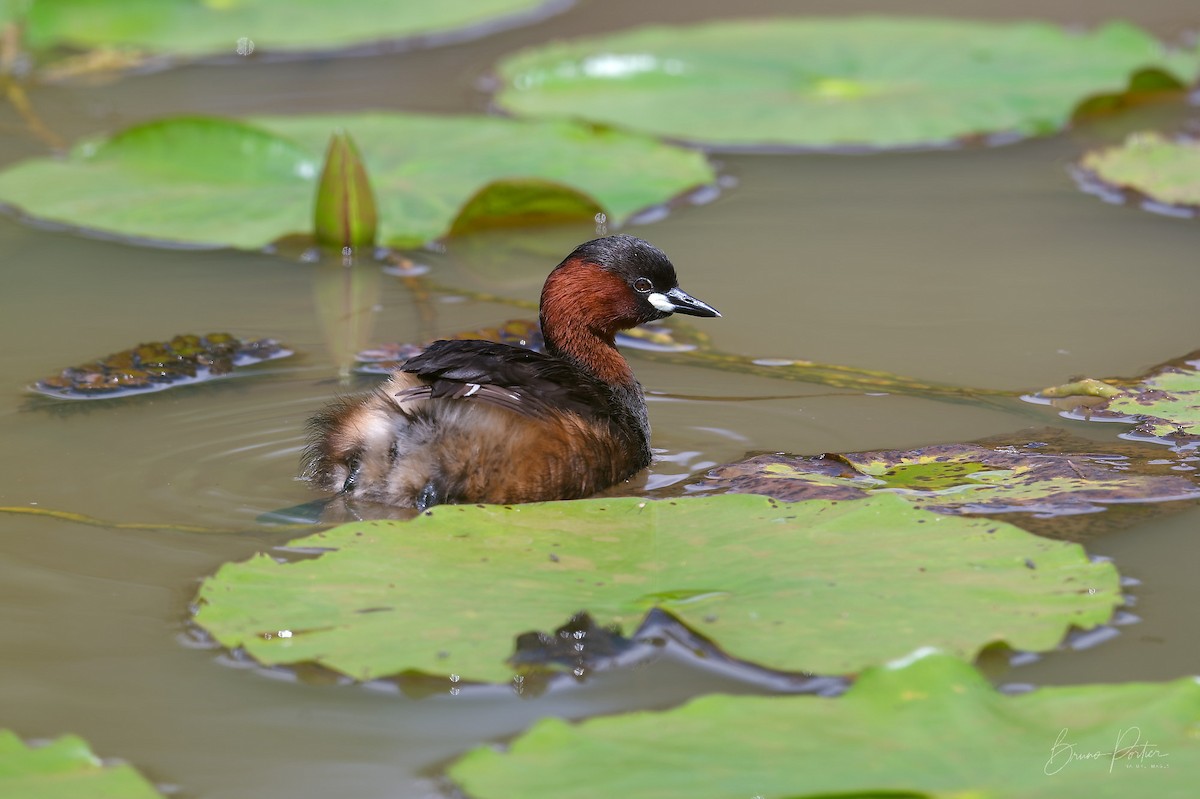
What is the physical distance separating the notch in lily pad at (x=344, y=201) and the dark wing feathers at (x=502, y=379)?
6.07 feet

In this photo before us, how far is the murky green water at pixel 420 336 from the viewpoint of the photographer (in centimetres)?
290

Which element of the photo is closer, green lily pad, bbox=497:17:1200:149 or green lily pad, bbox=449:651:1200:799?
green lily pad, bbox=449:651:1200:799

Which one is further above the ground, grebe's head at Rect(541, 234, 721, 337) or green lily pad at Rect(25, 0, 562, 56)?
green lily pad at Rect(25, 0, 562, 56)

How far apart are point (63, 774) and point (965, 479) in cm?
228

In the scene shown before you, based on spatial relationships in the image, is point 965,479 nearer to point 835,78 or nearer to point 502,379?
point 502,379

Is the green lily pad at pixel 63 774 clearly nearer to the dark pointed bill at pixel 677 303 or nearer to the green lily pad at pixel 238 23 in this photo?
the dark pointed bill at pixel 677 303

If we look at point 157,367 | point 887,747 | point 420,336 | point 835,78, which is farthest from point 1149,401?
point 835,78

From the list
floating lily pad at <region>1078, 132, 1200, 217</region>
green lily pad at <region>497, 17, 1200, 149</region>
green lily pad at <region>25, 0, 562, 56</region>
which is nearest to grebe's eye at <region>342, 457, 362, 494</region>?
green lily pad at <region>497, 17, 1200, 149</region>

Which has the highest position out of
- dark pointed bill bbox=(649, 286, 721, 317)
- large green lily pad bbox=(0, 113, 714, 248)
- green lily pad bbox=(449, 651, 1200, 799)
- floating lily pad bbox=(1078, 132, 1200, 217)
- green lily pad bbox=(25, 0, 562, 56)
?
green lily pad bbox=(25, 0, 562, 56)

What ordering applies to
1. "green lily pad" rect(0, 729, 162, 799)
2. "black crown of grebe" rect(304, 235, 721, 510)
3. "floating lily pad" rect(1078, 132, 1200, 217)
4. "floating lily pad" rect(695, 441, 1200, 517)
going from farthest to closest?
"floating lily pad" rect(1078, 132, 1200, 217)
"black crown of grebe" rect(304, 235, 721, 510)
"floating lily pad" rect(695, 441, 1200, 517)
"green lily pad" rect(0, 729, 162, 799)

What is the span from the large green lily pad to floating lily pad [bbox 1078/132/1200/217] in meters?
1.74

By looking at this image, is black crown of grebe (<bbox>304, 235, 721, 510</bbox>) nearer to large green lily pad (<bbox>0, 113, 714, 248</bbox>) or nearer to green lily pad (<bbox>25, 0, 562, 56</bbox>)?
large green lily pad (<bbox>0, 113, 714, 248</bbox>)

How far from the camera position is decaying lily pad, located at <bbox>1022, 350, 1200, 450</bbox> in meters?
4.12

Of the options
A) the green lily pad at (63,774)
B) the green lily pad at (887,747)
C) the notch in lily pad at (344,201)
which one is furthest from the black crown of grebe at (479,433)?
the notch in lily pad at (344,201)
